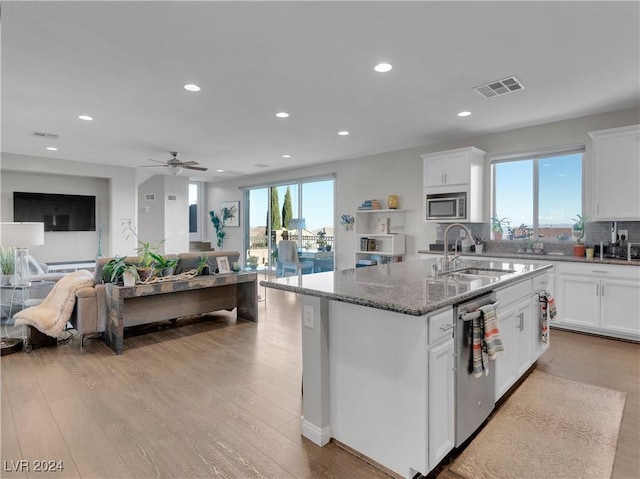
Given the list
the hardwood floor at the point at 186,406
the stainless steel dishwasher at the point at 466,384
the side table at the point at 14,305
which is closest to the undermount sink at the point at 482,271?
the stainless steel dishwasher at the point at 466,384

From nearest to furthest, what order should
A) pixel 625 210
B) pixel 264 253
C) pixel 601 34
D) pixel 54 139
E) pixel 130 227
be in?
pixel 601 34 < pixel 625 210 < pixel 54 139 < pixel 130 227 < pixel 264 253

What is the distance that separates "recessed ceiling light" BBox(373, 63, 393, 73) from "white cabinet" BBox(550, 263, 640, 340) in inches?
120

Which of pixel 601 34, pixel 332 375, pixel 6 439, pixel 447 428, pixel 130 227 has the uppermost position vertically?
pixel 601 34

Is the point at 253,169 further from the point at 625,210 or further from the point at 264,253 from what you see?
the point at 625,210

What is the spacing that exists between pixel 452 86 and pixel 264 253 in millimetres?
6893

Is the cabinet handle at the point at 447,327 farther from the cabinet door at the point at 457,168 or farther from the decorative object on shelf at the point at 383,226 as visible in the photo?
the decorative object on shelf at the point at 383,226

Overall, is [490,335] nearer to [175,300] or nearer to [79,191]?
[175,300]

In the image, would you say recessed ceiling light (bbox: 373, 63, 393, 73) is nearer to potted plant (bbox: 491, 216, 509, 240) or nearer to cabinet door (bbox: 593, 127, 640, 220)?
cabinet door (bbox: 593, 127, 640, 220)

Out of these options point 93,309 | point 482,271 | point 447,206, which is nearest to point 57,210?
point 93,309

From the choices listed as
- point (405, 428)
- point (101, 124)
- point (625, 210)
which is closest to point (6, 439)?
point (405, 428)

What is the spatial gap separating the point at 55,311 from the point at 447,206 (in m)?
4.98

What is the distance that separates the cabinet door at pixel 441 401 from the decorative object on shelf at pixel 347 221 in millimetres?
5378

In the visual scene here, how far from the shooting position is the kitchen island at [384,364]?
1716 millimetres

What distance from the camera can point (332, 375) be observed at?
2109mm
